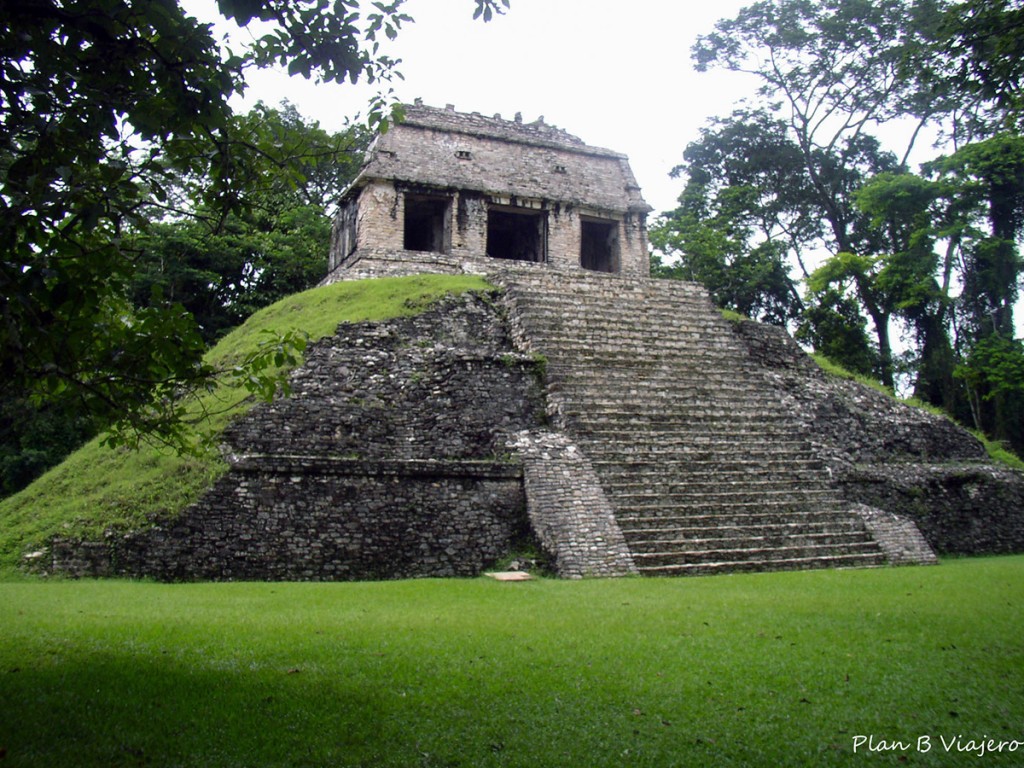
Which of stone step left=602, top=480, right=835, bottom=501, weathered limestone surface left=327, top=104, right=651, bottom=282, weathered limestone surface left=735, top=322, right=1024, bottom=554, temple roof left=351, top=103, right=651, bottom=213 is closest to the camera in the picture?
stone step left=602, top=480, right=835, bottom=501

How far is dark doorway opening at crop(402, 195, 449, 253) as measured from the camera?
17.1 m

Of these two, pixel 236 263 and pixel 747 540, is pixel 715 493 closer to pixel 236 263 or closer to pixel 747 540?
pixel 747 540

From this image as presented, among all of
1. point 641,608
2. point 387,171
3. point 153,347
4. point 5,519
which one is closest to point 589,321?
point 387,171

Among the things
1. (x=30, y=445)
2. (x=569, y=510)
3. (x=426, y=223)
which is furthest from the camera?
(x=426, y=223)

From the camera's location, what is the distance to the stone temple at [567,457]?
29.3 ft

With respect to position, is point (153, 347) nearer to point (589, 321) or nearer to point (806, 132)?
point (589, 321)

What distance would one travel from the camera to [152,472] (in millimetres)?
9578

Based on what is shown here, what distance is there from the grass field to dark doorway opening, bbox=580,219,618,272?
12735mm

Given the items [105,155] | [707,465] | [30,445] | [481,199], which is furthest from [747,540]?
[30,445]

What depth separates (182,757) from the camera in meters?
3.23

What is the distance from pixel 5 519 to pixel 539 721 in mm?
8744

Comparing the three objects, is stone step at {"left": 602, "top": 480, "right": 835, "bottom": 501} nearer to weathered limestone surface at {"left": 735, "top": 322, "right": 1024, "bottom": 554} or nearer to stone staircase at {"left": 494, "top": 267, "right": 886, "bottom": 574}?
stone staircase at {"left": 494, "top": 267, "right": 886, "bottom": 574}

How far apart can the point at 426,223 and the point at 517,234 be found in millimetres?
2311

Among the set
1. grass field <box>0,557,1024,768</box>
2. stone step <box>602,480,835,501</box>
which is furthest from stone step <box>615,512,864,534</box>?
grass field <box>0,557,1024,768</box>
